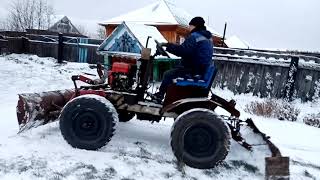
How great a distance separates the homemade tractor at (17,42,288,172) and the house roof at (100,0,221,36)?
1806 cm

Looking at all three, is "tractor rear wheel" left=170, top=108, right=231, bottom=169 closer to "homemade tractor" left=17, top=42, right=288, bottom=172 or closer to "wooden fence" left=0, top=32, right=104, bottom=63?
"homemade tractor" left=17, top=42, right=288, bottom=172

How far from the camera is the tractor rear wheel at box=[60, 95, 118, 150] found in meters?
5.03

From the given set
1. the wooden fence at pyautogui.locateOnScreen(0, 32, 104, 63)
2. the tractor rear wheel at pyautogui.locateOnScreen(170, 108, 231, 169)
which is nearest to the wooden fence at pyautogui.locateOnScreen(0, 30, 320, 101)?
the wooden fence at pyautogui.locateOnScreen(0, 32, 104, 63)

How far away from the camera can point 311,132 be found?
320 inches

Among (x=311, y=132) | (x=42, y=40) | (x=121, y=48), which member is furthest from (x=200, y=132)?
(x=42, y=40)

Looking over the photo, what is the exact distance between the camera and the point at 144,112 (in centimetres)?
534

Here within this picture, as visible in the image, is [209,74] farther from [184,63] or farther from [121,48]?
[121,48]

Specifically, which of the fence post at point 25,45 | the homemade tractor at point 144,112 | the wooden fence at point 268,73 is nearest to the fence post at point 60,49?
the fence post at point 25,45

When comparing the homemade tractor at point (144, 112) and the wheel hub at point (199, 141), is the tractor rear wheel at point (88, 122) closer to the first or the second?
the homemade tractor at point (144, 112)

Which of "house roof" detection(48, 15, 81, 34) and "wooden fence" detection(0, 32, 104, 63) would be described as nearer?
"wooden fence" detection(0, 32, 104, 63)

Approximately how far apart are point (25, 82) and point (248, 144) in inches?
431

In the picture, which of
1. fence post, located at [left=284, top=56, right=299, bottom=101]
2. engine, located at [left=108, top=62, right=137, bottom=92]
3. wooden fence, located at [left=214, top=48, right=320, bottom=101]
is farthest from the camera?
fence post, located at [left=284, top=56, right=299, bottom=101]

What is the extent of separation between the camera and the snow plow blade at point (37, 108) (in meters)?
5.22

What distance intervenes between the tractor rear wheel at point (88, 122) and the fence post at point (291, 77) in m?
10.5
